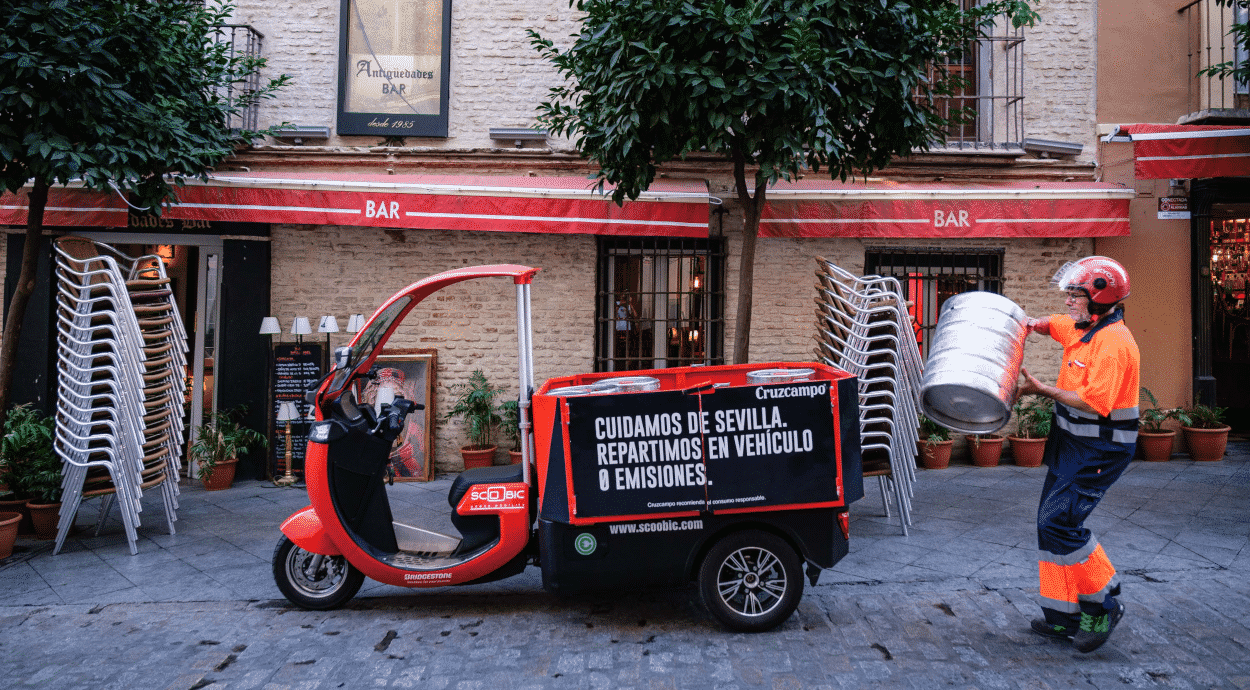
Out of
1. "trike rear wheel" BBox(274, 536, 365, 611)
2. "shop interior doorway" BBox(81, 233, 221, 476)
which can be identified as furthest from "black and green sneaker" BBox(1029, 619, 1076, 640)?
"shop interior doorway" BBox(81, 233, 221, 476)

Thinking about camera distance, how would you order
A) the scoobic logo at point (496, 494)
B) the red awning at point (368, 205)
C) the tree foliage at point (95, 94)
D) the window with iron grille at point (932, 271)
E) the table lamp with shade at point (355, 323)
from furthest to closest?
the window with iron grille at point (932, 271)
the table lamp with shade at point (355, 323)
the red awning at point (368, 205)
the tree foliage at point (95, 94)
the scoobic logo at point (496, 494)

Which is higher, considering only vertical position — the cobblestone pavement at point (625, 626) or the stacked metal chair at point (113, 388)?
the stacked metal chair at point (113, 388)

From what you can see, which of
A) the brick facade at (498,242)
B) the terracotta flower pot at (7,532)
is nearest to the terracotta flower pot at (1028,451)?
the brick facade at (498,242)

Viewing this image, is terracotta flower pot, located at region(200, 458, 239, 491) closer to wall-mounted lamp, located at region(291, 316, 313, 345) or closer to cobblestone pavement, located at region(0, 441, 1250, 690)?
wall-mounted lamp, located at region(291, 316, 313, 345)

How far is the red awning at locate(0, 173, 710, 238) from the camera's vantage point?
8.06 metres

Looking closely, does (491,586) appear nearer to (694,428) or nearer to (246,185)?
(694,428)

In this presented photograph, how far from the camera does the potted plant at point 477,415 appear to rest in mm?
8680

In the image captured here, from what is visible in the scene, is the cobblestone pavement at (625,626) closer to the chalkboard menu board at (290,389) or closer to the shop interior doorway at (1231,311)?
the chalkboard menu board at (290,389)

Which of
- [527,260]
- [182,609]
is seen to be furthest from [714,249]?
[182,609]

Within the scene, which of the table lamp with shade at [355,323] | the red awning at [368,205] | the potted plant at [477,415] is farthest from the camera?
the potted plant at [477,415]

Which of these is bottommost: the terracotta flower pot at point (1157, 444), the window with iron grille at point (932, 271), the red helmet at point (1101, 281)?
the terracotta flower pot at point (1157, 444)

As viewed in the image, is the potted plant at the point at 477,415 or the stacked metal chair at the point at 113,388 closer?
the stacked metal chair at the point at 113,388

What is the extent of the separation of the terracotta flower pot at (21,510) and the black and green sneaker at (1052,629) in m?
7.37

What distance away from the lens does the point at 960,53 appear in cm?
732
